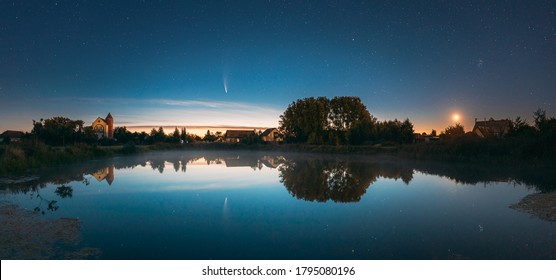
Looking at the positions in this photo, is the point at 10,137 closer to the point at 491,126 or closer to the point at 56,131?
the point at 56,131

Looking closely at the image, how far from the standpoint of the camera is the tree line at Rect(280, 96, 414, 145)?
66938mm

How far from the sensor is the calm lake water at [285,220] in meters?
8.74

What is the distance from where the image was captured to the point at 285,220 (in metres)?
12.1

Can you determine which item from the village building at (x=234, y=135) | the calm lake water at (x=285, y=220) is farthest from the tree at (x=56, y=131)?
the village building at (x=234, y=135)

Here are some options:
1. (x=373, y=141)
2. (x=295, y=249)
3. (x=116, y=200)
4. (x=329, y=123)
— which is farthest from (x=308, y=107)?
(x=295, y=249)

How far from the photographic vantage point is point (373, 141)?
221ft

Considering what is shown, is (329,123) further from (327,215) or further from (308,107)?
(327,215)

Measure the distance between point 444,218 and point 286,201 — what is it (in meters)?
6.63

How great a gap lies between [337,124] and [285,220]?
69743 millimetres

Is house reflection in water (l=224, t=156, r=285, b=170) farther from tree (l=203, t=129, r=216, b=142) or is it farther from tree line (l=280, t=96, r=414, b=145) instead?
tree (l=203, t=129, r=216, b=142)

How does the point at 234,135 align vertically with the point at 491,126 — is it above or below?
below

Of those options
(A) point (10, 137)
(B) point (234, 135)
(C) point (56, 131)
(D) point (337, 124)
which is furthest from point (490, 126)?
(A) point (10, 137)

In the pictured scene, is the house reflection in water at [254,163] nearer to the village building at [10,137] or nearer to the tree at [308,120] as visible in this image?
the village building at [10,137]

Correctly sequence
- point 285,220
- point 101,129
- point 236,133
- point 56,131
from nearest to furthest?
point 285,220
point 56,131
point 101,129
point 236,133
